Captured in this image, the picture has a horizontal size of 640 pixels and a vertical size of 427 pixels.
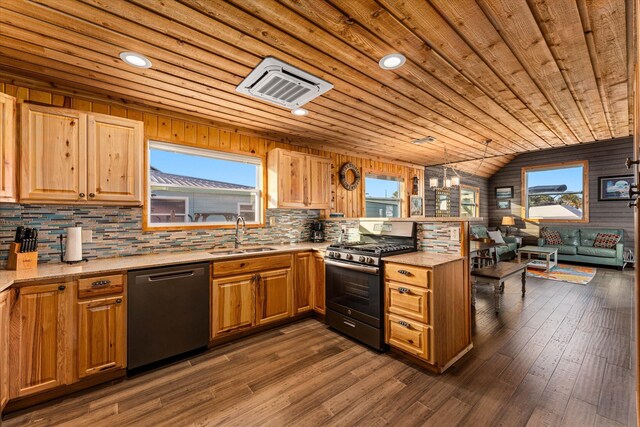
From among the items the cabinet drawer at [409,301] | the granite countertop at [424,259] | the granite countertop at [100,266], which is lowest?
the cabinet drawer at [409,301]

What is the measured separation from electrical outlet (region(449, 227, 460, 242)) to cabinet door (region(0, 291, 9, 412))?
134 inches

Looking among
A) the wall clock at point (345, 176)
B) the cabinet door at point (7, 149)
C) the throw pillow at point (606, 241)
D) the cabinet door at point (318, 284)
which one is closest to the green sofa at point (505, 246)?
the throw pillow at point (606, 241)

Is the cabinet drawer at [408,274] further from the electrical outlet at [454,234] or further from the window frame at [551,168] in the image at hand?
the window frame at [551,168]

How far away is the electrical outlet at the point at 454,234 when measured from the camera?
2523 millimetres

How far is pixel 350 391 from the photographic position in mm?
2037

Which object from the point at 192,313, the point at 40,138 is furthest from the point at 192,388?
the point at 40,138

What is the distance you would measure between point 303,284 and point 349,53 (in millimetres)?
2511

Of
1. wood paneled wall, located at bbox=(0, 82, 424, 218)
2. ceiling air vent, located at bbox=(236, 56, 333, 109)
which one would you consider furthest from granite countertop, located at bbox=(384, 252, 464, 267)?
wood paneled wall, located at bbox=(0, 82, 424, 218)

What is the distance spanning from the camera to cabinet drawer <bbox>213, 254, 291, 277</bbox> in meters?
2.67

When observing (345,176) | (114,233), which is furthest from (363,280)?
(114,233)

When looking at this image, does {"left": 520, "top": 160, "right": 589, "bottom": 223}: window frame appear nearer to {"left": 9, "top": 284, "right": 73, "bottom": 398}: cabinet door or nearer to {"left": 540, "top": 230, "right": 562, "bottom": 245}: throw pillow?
{"left": 540, "top": 230, "right": 562, "bottom": 245}: throw pillow

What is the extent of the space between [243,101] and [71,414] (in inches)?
111

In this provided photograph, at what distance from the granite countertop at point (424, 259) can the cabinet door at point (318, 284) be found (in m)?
1.03

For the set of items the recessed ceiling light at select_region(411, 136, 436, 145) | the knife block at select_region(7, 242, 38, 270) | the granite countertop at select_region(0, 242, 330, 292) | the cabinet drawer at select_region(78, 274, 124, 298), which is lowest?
the cabinet drawer at select_region(78, 274, 124, 298)
